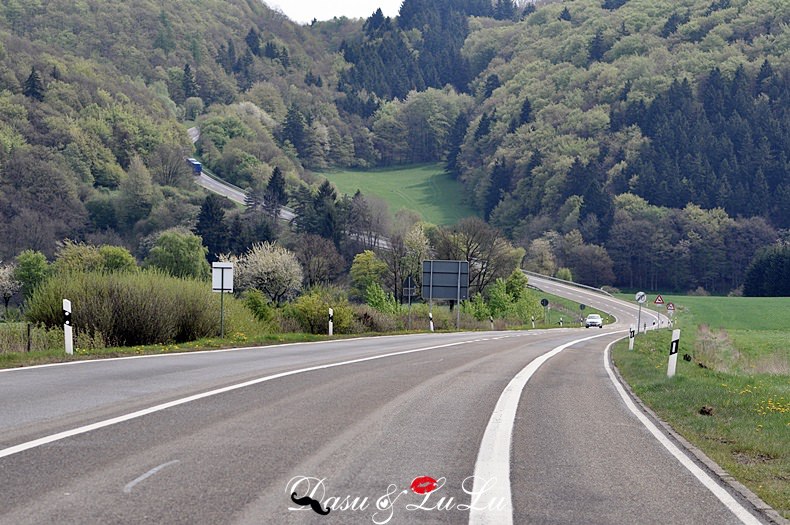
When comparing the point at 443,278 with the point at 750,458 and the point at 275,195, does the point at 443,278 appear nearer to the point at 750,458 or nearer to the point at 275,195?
the point at 750,458

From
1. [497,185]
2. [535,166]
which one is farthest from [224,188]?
[535,166]

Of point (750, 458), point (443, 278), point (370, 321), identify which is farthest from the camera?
point (443, 278)

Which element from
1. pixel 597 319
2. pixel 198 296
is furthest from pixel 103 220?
pixel 198 296

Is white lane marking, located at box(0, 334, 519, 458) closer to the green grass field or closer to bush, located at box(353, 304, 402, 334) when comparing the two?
bush, located at box(353, 304, 402, 334)

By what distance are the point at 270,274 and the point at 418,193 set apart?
101310mm

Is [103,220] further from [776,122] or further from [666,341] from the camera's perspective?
[776,122]

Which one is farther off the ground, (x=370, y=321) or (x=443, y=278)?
(x=443, y=278)

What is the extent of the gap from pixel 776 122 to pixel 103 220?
110 metres

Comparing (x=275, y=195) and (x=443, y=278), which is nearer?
(x=443, y=278)

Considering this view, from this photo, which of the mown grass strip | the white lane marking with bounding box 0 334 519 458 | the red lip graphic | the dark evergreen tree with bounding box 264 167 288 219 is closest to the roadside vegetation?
the mown grass strip

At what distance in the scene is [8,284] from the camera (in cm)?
9544

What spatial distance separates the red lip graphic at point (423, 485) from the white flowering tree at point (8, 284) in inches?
3736

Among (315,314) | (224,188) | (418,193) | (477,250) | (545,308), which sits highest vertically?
(418,193)

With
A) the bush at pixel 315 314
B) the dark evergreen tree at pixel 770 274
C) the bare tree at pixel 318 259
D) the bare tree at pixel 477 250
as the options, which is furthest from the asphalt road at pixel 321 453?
the dark evergreen tree at pixel 770 274
